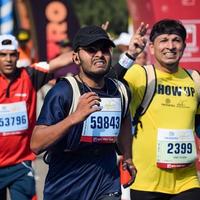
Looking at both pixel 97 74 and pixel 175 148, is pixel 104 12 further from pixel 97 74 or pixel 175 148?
pixel 97 74

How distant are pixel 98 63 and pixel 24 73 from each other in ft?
8.05

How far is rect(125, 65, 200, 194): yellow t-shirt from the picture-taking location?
6.40 metres

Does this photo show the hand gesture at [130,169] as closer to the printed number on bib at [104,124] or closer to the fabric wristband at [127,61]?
the printed number on bib at [104,124]

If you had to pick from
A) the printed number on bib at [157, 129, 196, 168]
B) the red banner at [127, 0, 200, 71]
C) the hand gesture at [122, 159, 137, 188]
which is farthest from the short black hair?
the red banner at [127, 0, 200, 71]

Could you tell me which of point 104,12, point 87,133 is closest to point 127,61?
point 87,133

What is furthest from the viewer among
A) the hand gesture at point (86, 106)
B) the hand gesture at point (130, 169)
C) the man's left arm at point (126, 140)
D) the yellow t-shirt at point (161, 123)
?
the yellow t-shirt at point (161, 123)

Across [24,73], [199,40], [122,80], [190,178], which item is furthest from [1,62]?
[199,40]

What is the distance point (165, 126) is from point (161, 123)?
0.04 m

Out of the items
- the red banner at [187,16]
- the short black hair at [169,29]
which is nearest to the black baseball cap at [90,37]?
the short black hair at [169,29]

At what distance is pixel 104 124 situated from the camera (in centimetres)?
567

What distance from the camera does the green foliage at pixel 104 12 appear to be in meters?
49.8

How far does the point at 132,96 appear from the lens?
6.43 metres

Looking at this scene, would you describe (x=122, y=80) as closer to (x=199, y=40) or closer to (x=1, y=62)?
(x=1, y=62)

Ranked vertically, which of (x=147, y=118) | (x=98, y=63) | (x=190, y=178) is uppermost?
(x=98, y=63)
